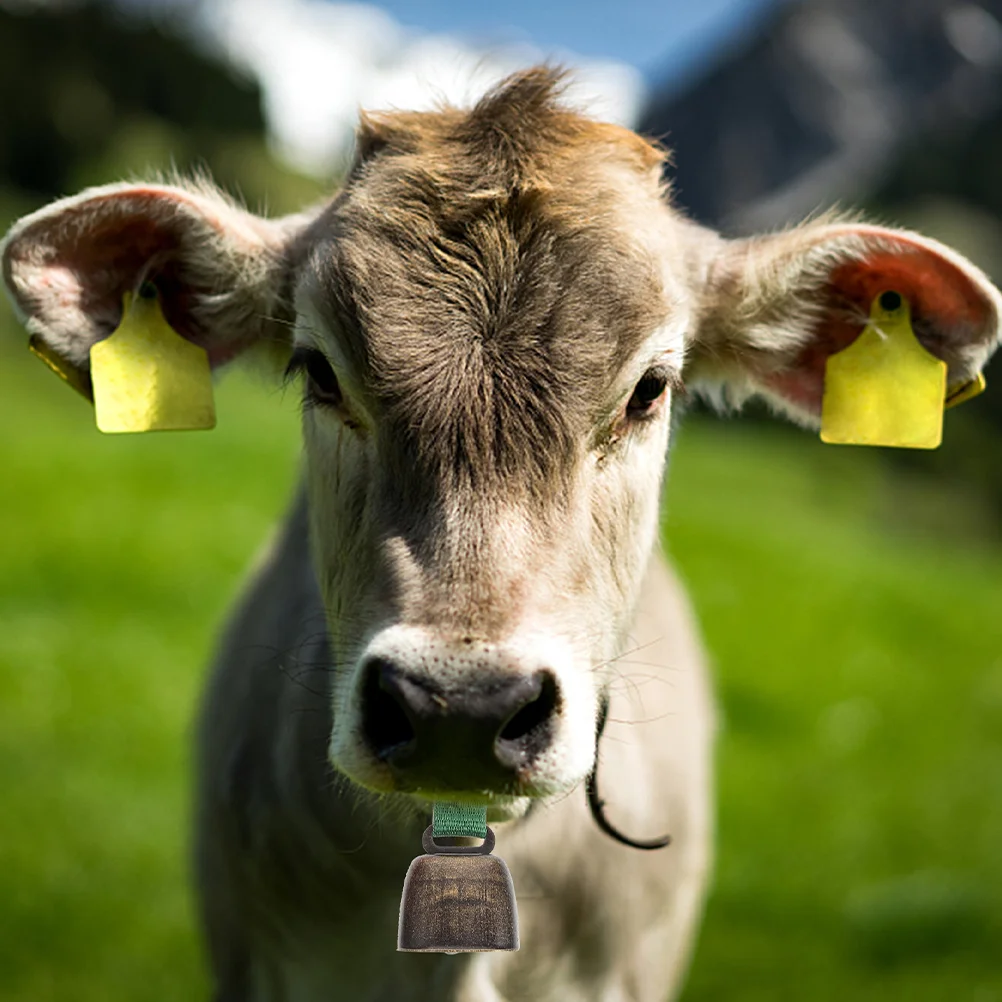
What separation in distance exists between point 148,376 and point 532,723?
1529mm

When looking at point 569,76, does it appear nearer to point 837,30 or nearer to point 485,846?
point 485,846

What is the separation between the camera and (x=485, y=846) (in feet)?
8.56

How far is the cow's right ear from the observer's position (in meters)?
2.99

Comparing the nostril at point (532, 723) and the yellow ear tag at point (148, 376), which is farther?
the yellow ear tag at point (148, 376)

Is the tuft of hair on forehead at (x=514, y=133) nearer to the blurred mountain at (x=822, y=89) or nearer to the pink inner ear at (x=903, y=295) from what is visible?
the pink inner ear at (x=903, y=295)

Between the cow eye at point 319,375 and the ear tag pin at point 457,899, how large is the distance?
957mm

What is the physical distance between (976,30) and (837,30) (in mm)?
7519

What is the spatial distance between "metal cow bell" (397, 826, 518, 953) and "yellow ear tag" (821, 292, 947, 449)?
1.52 metres

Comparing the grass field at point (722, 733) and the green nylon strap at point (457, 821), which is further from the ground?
the green nylon strap at point (457, 821)

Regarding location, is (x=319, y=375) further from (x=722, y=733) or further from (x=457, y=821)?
(x=722, y=733)

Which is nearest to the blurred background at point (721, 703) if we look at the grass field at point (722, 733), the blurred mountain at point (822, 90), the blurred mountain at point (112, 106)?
the grass field at point (722, 733)

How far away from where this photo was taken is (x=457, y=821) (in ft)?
8.29

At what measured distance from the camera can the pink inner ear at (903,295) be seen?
3061 mm

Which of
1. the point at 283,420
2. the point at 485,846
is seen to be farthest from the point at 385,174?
the point at 283,420
